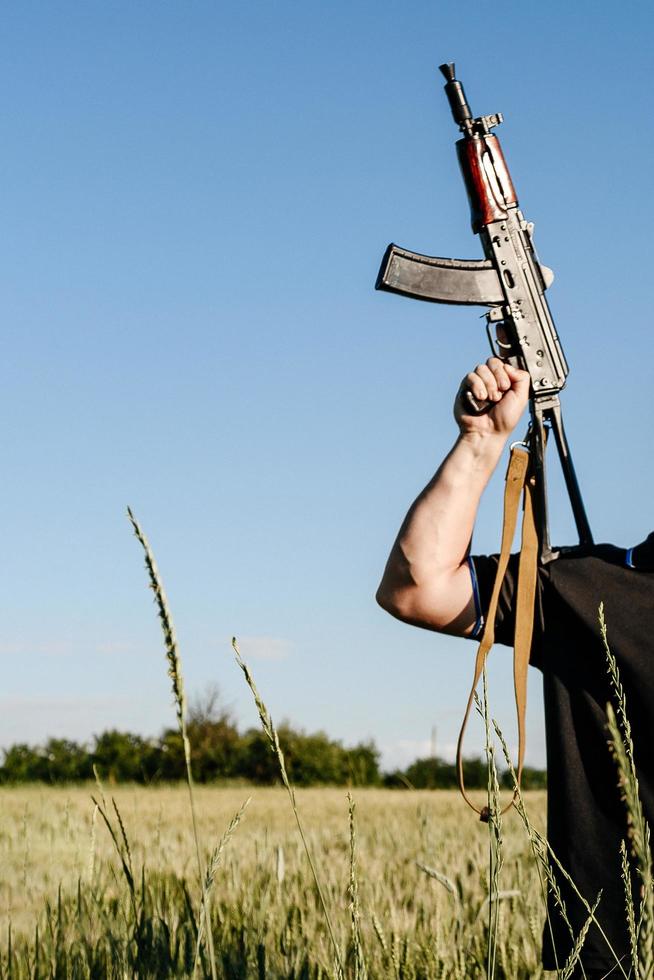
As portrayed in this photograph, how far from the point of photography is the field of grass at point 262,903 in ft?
8.38

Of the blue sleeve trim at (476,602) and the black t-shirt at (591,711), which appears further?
the blue sleeve trim at (476,602)

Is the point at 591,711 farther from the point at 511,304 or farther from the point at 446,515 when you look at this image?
A: the point at 511,304

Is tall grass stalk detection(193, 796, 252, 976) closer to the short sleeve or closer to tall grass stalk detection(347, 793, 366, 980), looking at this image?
tall grass stalk detection(347, 793, 366, 980)

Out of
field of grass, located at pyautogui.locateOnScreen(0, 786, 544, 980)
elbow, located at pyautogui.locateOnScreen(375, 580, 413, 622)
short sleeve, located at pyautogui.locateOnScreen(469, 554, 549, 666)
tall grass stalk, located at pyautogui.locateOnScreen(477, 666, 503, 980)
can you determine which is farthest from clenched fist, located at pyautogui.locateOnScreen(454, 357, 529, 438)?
tall grass stalk, located at pyautogui.locateOnScreen(477, 666, 503, 980)

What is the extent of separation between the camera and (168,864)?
19.6 feet

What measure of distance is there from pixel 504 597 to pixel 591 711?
423 mm

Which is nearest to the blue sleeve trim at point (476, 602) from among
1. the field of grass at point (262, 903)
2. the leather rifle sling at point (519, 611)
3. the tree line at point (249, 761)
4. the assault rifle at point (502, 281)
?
the leather rifle sling at point (519, 611)

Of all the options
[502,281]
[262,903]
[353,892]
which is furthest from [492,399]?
[353,892]

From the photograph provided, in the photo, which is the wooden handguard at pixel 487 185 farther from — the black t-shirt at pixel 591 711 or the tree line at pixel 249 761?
the tree line at pixel 249 761

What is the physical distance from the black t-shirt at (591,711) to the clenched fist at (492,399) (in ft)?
1.65

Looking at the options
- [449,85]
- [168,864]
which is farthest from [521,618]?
[168,864]

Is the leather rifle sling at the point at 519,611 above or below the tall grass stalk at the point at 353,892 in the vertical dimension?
above

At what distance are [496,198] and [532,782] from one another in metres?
17.8

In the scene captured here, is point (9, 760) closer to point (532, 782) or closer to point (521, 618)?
point (532, 782)
